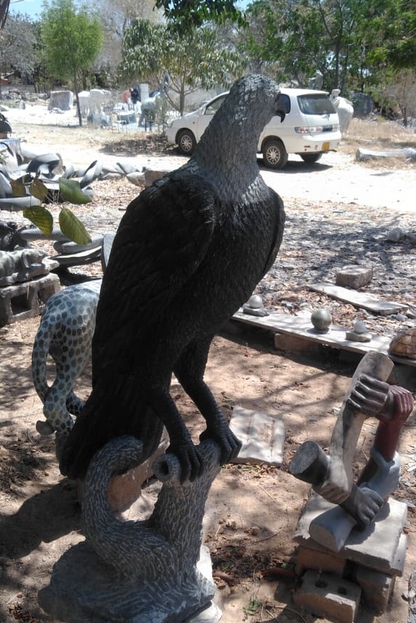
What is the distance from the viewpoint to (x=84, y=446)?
2.01m

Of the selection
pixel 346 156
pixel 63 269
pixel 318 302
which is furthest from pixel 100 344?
pixel 346 156

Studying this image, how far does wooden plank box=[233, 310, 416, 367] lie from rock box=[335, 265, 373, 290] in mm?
997

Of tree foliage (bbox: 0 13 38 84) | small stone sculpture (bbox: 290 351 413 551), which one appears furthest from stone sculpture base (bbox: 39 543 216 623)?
tree foliage (bbox: 0 13 38 84)

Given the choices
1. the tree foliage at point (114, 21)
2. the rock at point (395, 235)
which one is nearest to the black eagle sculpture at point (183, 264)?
the rock at point (395, 235)

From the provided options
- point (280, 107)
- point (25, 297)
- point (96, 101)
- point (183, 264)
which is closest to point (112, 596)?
point (183, 264)

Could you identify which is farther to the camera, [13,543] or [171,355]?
[13,543]

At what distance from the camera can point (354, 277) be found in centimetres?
605

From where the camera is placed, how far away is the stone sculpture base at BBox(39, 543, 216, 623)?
1.91 m

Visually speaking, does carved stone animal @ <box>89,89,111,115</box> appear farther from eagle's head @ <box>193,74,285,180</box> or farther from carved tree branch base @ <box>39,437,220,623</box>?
carved tree branch base @ <box>39,437,220,623</box>

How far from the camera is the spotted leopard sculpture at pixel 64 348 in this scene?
2852 millimetres

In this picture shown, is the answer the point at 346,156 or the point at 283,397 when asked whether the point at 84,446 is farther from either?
the point at 346,156

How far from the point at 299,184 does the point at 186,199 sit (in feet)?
32.8

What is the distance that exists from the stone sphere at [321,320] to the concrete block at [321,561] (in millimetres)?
2444

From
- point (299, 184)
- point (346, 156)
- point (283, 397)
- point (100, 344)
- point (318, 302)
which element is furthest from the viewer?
point (346, 156)
